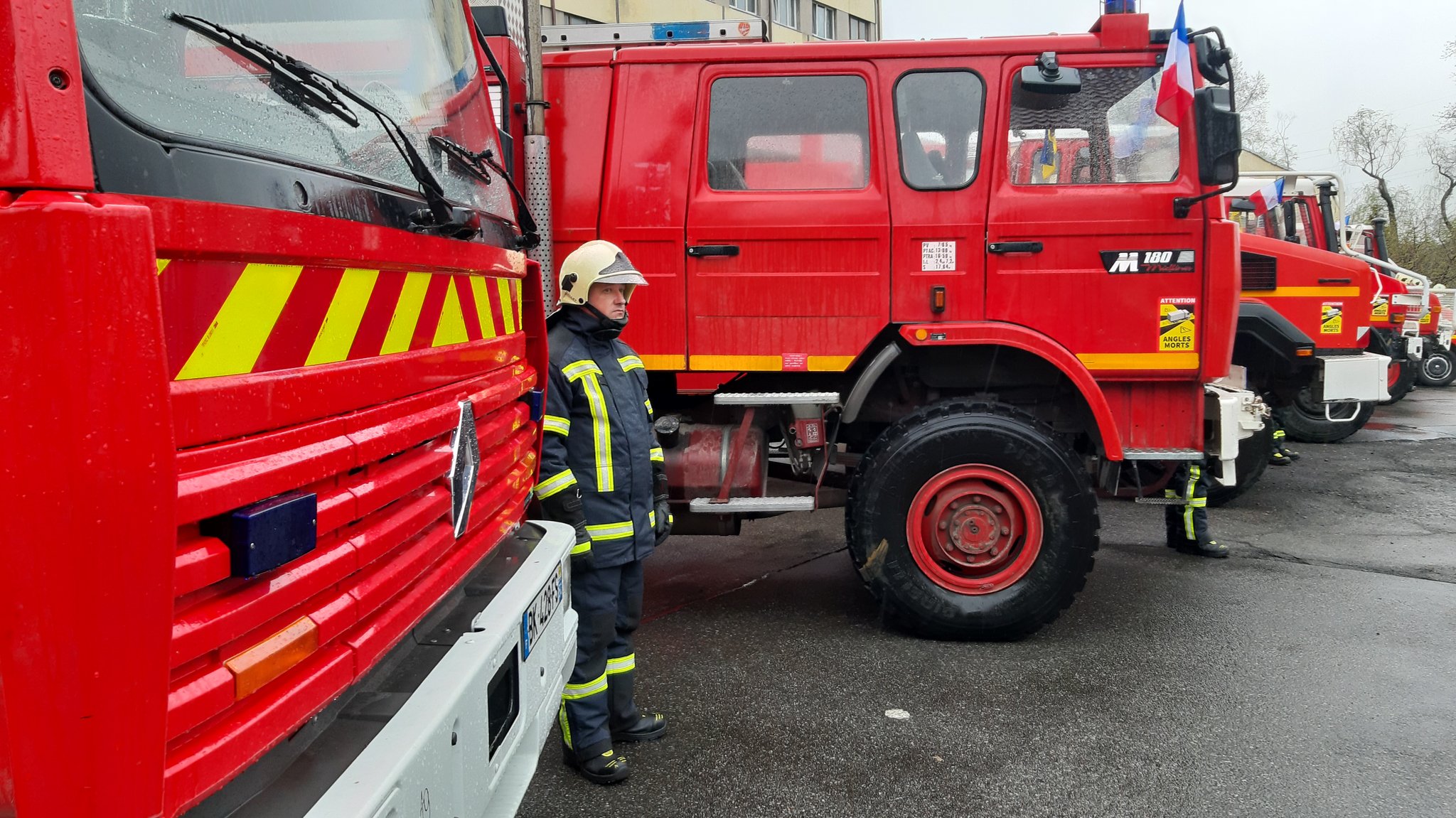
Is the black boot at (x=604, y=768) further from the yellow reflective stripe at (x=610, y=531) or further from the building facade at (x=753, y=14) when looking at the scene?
the building facade at (x=753, y=14)

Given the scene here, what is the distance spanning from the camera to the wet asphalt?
3.09 m

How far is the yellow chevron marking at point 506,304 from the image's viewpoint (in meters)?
2.49

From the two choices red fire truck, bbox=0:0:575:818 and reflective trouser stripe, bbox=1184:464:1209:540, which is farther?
reflective trouser stripe, bbox=1184:464:1209:540

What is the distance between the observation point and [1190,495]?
18.9 feet

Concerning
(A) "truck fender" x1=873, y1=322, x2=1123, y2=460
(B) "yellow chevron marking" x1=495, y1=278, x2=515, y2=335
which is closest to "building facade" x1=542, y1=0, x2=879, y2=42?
(A) "truck fender" x1=873, y1=322, x2=1123, y2=460

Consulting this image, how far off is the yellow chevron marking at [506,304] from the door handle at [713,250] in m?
1.87

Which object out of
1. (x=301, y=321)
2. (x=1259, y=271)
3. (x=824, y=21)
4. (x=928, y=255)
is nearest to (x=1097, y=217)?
(x=928, y=255)

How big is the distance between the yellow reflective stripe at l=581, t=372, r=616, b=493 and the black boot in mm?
859

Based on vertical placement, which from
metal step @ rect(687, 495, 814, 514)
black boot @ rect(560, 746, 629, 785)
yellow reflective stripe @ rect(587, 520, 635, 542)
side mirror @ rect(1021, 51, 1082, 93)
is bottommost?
black boot @ rect(560, 746, 629, 785)

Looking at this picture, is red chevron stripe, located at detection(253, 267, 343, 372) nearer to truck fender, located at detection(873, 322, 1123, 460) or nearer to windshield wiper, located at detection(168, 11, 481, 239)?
windshield wiper, located at detection(168, 11, 481, 239)

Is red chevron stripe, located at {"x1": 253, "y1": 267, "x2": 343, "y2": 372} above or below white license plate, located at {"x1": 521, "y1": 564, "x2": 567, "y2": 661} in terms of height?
above

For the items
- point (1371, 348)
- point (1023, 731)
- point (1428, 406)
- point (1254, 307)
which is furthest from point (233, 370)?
point (1428, 406)

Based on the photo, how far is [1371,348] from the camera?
1061cm

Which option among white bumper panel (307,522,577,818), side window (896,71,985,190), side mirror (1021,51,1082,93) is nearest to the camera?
white bumper panel (307,522,577,818)
